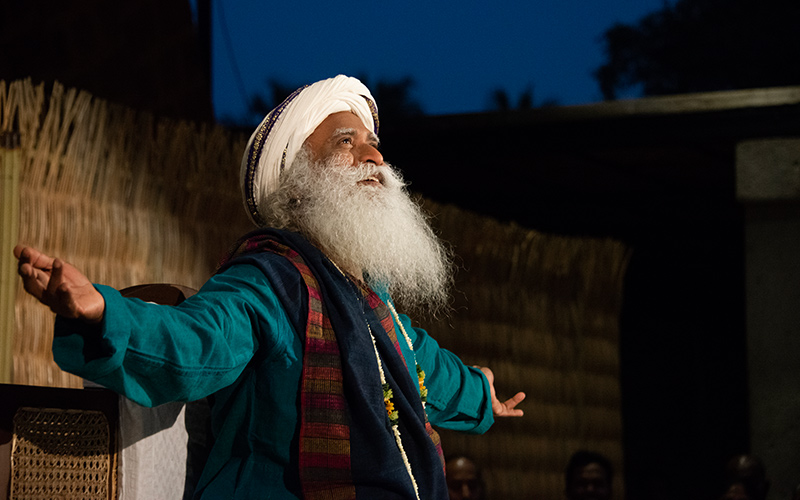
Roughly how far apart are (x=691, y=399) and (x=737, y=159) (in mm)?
3469

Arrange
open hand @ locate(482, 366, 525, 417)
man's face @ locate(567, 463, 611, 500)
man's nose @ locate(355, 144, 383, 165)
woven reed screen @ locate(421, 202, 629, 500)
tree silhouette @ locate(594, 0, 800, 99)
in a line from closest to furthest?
1. man's nose @ locate(355, 144, 383, 165)
2. open hand @ locate(482, 366, 525, 417)
3. man's face @ locate(567, 463, 611, 500)
4. woven reed screen @ locate(421, 202, 629, 500)
5. tree silhouette @ locate(594, 0, 800, 99)

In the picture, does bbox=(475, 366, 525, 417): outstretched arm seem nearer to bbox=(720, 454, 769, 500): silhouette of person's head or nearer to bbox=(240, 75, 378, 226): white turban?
bbox=(240, 75, 378, 226): white turban

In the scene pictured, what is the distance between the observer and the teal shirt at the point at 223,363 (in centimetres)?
165

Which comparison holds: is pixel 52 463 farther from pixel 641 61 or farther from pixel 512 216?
pixel 641 61

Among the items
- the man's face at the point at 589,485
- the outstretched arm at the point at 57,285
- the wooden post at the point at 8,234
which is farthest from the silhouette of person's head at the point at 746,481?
the outstretched arm at the point at 57,285

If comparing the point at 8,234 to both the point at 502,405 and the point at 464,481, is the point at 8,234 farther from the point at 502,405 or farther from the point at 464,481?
the point at 464,481

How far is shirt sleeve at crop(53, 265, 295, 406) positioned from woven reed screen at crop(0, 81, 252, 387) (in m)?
1.57

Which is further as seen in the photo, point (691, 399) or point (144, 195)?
point (691, 399)

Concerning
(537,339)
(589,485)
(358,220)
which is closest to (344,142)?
(358,220)

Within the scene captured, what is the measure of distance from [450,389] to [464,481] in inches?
87.1

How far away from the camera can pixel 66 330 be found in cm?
163

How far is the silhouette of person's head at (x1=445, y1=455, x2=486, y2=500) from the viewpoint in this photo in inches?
190

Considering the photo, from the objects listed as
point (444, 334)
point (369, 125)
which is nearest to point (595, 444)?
point (444, 334)

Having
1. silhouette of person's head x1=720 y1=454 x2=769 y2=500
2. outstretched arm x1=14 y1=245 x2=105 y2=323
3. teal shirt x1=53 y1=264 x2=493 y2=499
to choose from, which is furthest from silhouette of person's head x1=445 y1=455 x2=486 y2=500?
outstretched arm x1=14 y1=245 x2=105 y2=323
